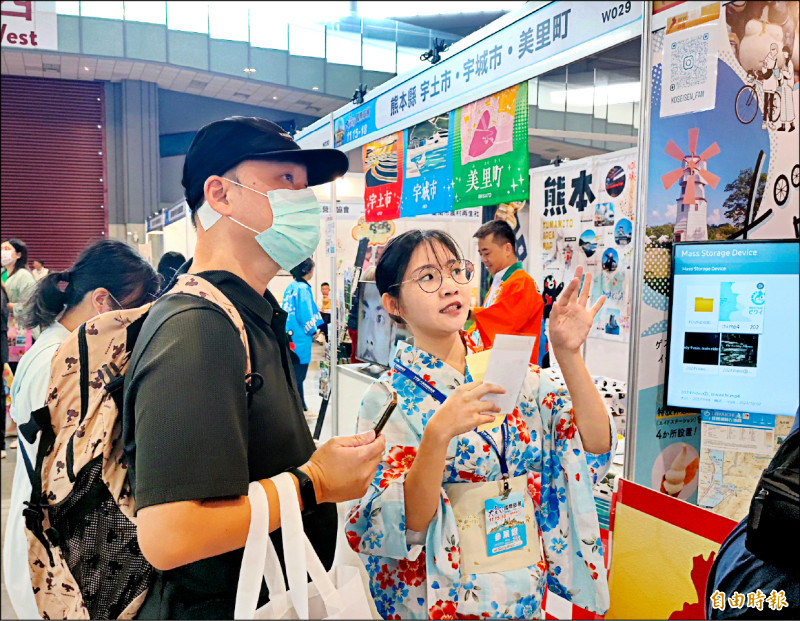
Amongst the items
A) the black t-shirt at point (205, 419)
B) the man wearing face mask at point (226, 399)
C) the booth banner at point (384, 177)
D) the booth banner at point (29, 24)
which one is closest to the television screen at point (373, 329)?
the booth banner at point (384, 177)

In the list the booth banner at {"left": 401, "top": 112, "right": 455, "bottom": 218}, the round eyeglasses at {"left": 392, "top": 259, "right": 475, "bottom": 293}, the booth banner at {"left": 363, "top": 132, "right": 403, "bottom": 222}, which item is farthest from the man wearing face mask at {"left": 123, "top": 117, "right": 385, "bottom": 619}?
the booth banner at {"left": 363, "top": 132, "right": 403, "bottom": 222}

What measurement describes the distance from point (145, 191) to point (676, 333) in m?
1.98

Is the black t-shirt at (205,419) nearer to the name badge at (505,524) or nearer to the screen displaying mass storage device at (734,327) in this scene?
the name badge at (505,524)

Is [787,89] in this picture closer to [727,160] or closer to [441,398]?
[727,160]

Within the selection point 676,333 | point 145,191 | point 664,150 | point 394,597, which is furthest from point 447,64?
point 394,597

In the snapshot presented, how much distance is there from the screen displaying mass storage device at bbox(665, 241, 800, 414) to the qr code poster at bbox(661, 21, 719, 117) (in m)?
0.37

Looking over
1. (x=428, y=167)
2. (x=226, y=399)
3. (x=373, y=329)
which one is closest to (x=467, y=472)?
(x=226, y=399)

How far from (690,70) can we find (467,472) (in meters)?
1.19

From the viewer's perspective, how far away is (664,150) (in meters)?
1.67

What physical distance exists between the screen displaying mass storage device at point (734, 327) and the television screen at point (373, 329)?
78.3 inches

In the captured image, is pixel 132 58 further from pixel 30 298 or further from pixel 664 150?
pixel 664 150

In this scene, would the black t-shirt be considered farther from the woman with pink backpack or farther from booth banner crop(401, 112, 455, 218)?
booth banner crop(401, 112, 455, 218)

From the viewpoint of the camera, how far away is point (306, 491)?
108cm

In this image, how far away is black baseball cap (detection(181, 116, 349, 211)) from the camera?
→ 1.27 metres
